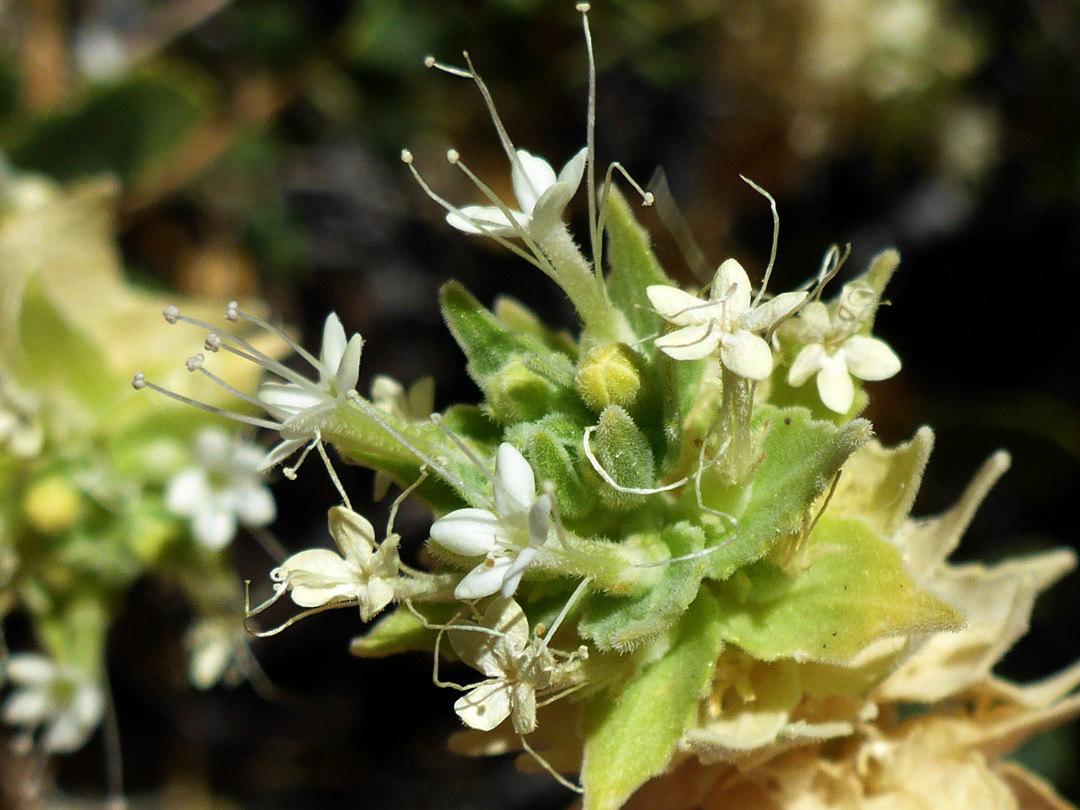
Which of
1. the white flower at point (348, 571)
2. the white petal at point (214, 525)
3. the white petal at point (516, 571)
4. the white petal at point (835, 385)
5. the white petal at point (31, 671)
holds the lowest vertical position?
the white petal at point (31, 671)

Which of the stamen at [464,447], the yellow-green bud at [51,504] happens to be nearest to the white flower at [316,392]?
the stamen at [464,447]

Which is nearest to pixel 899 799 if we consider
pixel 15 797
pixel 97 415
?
pixel 97 415

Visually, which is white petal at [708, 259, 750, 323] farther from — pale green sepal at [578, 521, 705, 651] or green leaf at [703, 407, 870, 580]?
pale green sepal at [578, 521, 705, 651]

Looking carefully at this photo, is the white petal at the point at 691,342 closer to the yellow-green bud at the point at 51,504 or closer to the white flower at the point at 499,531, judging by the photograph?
the white flower at the point at 499,531

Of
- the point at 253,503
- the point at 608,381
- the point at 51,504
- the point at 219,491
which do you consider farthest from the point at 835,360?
the point at 51,504

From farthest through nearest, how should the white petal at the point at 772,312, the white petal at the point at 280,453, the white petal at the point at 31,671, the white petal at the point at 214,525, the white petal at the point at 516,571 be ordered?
the white petal at the point at 31,671, the white petal at the point at 214,525, the white petal at the point at 280,453, the white petal at the point at 772,312, the white petal at the point at 516,571

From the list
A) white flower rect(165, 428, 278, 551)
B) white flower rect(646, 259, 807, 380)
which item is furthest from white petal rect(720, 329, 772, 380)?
white flower rect(165, 428, 278, 551)

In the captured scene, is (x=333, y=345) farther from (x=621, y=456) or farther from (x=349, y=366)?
(x=621, y=456)

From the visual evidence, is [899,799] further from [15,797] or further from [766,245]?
[15,797]
